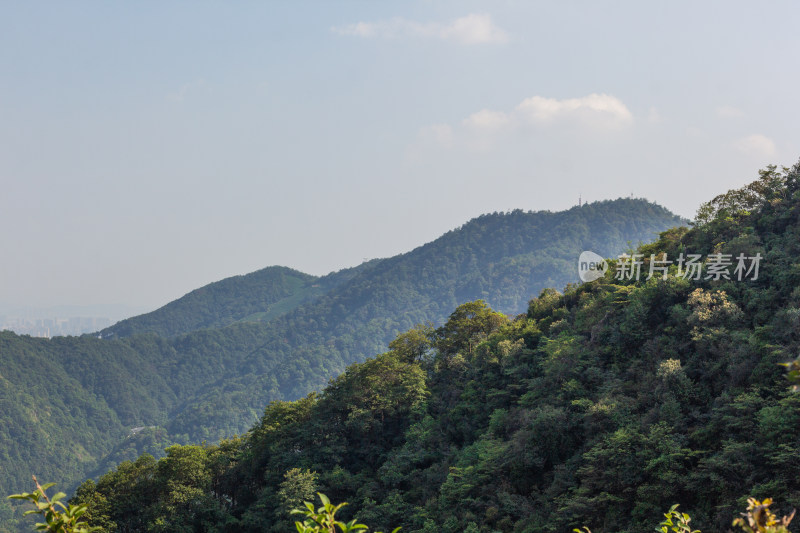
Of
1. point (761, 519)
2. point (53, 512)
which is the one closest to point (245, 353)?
point (53, 512)

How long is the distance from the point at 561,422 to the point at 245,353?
15343 cm

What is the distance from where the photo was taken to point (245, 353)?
165500 millimetres

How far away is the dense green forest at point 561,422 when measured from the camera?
51.4ft

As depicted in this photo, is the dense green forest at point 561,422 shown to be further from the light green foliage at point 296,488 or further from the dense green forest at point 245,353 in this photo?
the dense green forest at point 245,353

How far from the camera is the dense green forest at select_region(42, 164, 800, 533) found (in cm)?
1566

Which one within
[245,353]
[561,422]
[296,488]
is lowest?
[296,488]

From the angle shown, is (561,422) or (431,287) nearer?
(561,422)

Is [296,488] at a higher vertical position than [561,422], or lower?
lower

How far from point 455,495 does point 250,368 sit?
14053 cm

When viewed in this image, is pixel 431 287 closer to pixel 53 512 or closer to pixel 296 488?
pixel 296 488

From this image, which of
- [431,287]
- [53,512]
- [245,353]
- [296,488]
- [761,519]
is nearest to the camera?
[761,519]

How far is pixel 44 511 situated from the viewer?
4613 millimetres

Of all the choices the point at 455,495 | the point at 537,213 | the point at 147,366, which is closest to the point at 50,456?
the point at 147,366

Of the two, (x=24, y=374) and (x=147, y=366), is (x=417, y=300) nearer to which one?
(x=147, y=366)
